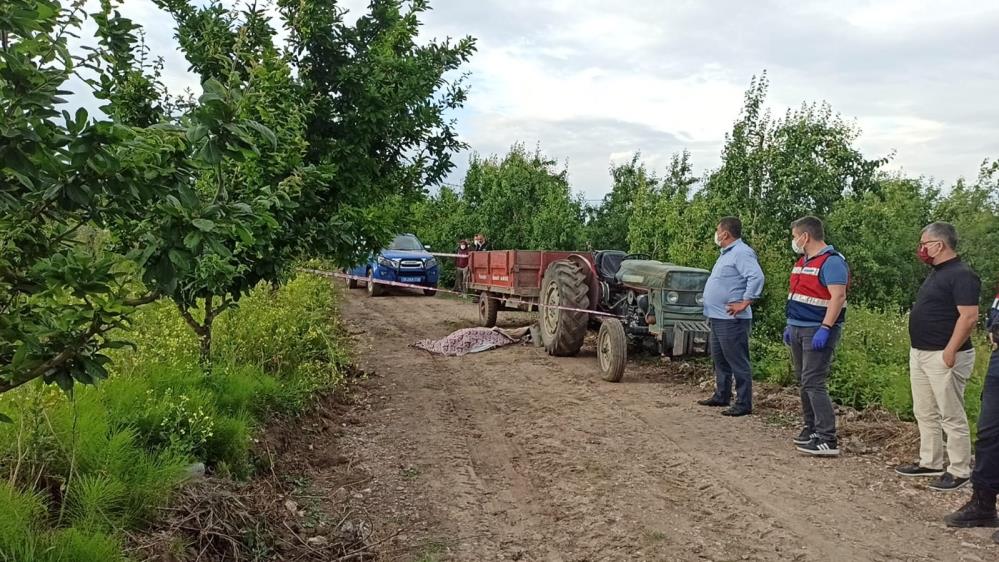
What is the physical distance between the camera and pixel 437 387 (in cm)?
794

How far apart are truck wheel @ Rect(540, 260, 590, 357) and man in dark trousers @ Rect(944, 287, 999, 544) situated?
515 centimetres

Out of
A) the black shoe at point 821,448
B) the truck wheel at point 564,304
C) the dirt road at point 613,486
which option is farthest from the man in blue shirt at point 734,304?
the truck wheel at point 564,304

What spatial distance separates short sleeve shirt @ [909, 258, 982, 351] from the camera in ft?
15.5

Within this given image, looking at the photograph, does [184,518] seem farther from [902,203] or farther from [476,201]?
[476,201]

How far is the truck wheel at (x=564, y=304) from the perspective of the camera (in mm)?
9086

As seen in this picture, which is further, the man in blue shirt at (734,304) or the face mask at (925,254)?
the man in blue shirt at (734,304)

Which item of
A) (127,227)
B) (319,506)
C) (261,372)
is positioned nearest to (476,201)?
(261,372)

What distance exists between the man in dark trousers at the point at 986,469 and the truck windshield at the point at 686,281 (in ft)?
13.0

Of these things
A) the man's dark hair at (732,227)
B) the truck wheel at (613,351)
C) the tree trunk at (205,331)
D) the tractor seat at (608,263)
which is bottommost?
the truck wheel at (613,351)

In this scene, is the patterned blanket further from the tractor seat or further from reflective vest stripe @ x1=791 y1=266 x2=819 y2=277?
reflective vest stripe @ x1=791 y1=266 x2=819 y2=277

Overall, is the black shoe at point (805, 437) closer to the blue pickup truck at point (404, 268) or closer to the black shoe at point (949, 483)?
the black shoe at point (949, 483)

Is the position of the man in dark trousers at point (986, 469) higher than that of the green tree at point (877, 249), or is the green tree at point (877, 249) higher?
the green tree at point (877, 249)

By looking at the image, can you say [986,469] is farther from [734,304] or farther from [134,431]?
[134,431]

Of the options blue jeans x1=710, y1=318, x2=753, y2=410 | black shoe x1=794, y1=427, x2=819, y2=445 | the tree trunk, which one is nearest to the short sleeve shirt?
black shoe x1=794, y1=427, x2=819, y2=445
